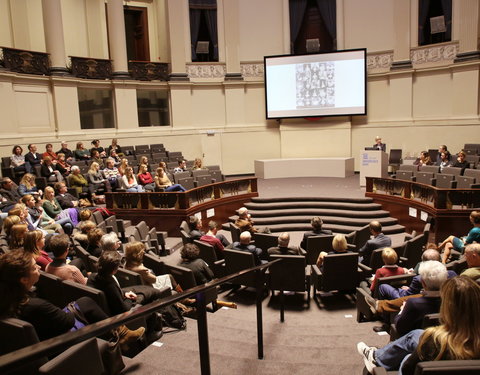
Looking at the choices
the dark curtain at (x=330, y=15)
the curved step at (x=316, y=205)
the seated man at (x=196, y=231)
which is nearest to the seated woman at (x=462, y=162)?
the curved step at (x=316, y=205)

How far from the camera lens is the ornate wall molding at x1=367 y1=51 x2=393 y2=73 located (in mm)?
14797

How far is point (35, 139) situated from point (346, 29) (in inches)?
422

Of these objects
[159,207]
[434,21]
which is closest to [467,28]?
[434,21]

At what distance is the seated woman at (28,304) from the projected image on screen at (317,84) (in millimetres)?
13432

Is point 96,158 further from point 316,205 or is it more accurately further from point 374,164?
point 374,164

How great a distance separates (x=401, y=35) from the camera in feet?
47.0

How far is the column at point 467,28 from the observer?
12.8 m

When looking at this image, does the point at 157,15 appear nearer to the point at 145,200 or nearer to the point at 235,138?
the point at 235,138

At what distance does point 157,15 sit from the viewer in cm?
1598

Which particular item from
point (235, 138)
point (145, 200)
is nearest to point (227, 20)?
point (235, 138)

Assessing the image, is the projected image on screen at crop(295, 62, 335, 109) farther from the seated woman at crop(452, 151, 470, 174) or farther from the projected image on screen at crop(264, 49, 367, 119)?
the seated woman at crop(452, 151, 470, 174)

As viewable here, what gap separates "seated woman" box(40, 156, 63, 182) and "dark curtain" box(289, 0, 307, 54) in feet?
31.3

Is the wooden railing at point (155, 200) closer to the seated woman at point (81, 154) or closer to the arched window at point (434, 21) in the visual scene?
the seated woman at point (81, 154)

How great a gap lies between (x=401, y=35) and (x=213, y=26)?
6.40 metres
